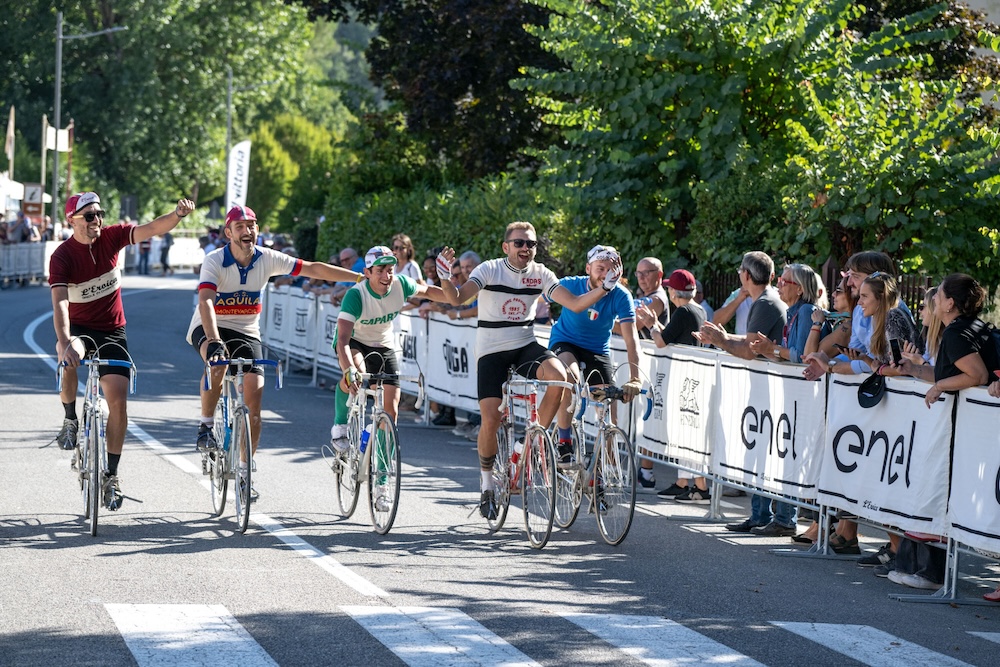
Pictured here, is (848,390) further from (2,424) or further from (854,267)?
(2,424)

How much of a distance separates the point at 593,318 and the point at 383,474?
191 cm

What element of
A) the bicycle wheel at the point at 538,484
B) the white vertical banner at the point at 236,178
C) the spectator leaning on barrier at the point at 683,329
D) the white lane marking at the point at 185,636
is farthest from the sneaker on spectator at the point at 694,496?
the white vertical banner at the point at 236,178

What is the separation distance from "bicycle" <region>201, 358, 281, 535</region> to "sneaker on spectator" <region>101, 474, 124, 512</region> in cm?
68

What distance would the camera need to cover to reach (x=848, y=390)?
1005 centimetres

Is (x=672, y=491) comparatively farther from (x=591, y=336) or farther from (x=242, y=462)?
(x=242, y=462)

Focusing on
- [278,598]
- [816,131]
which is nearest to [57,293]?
[278,598]

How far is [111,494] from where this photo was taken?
403 inches

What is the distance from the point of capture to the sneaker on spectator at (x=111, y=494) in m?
10.2

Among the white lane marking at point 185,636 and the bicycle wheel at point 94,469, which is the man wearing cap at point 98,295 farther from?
the white lane marking at point 185,636

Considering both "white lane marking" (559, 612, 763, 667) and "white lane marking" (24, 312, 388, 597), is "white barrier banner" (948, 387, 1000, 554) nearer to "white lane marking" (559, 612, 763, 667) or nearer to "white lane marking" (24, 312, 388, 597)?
"white lane marking" (559, 612, 763, 667)

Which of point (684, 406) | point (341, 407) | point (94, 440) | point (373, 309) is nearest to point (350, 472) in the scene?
point (341, 407)

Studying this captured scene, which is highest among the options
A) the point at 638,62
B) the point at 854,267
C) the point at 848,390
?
the point at 638,62

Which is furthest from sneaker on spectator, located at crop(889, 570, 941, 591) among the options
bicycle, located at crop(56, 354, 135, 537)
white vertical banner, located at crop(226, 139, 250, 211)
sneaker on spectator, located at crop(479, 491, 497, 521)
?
white vertical banner, located at crop(226, 139, 250, 211)

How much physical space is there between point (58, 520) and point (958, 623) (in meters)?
5.68
